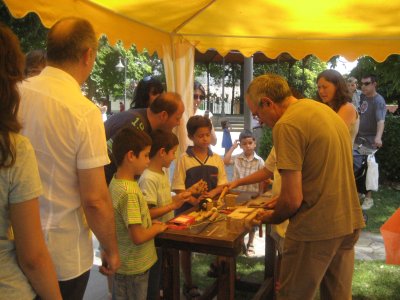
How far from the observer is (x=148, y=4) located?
10.9ft

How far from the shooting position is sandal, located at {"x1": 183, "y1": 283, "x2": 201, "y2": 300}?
3457 millimetres

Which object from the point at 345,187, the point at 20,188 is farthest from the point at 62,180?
the point at 345,187

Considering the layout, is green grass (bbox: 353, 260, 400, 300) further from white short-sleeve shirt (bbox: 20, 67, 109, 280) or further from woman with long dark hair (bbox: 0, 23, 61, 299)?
woman with long dark hair (bbox: 0, 23, 61, 299)

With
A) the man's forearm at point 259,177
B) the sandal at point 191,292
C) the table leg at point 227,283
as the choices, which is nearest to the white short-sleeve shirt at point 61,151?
the table leg at point 227,283

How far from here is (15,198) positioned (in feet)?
3.76

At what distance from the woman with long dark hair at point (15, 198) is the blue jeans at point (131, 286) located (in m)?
1.15

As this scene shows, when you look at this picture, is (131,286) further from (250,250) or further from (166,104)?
(250,250)

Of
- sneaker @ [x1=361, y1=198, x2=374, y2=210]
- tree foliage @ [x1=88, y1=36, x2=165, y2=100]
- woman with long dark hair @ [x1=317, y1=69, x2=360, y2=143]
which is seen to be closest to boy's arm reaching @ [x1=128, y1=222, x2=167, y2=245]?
woman with long dark hair @ [x1=317, y1=69, x2=360, y2=143]

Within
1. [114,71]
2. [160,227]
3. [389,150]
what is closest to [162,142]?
[160,227]

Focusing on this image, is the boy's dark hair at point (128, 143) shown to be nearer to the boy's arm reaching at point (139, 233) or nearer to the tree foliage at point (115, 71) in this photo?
the boy's arm reaching at point (139, 233)

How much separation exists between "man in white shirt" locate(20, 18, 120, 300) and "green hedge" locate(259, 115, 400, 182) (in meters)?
7.03

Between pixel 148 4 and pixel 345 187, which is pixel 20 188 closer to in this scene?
pixel 345 187

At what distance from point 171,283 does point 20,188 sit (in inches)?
65.6

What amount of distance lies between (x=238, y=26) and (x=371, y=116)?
3749 millimetres
